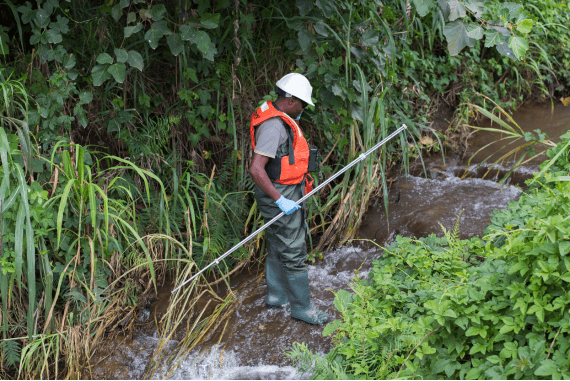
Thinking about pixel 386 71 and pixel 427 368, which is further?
pixel 386 71

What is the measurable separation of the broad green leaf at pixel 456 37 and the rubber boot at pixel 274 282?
1.82m

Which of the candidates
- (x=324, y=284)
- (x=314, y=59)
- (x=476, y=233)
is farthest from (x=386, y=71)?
(x=324, y=284)

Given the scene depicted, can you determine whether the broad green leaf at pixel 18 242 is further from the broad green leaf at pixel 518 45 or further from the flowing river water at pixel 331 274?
the broad green leaf at pixel 518 45

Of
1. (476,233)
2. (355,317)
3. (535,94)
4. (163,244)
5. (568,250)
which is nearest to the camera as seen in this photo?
(568,250)

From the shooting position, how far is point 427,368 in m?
2.04

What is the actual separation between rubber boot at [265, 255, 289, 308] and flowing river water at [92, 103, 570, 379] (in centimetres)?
8

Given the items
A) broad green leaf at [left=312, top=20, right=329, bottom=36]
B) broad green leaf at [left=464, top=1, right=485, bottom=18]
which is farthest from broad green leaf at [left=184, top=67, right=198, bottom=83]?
broad green leaf at [left=464, top=1, right=485, bottom=18]

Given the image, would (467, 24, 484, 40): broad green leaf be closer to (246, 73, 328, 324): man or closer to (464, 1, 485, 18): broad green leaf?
(464, 1, 485, 18): broad green leaf

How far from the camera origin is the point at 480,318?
200 cm

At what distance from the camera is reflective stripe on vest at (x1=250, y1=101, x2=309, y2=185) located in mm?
2807

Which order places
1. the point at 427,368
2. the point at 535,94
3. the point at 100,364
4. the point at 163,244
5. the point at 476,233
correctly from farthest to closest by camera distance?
the point at 535,94 → the point at 476,233 → the point at 163,244 → the point at 100,364 → the point at 427,368

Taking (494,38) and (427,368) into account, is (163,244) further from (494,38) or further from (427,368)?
(494,38)

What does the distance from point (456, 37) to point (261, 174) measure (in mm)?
1424

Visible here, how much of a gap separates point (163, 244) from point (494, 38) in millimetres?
2676
